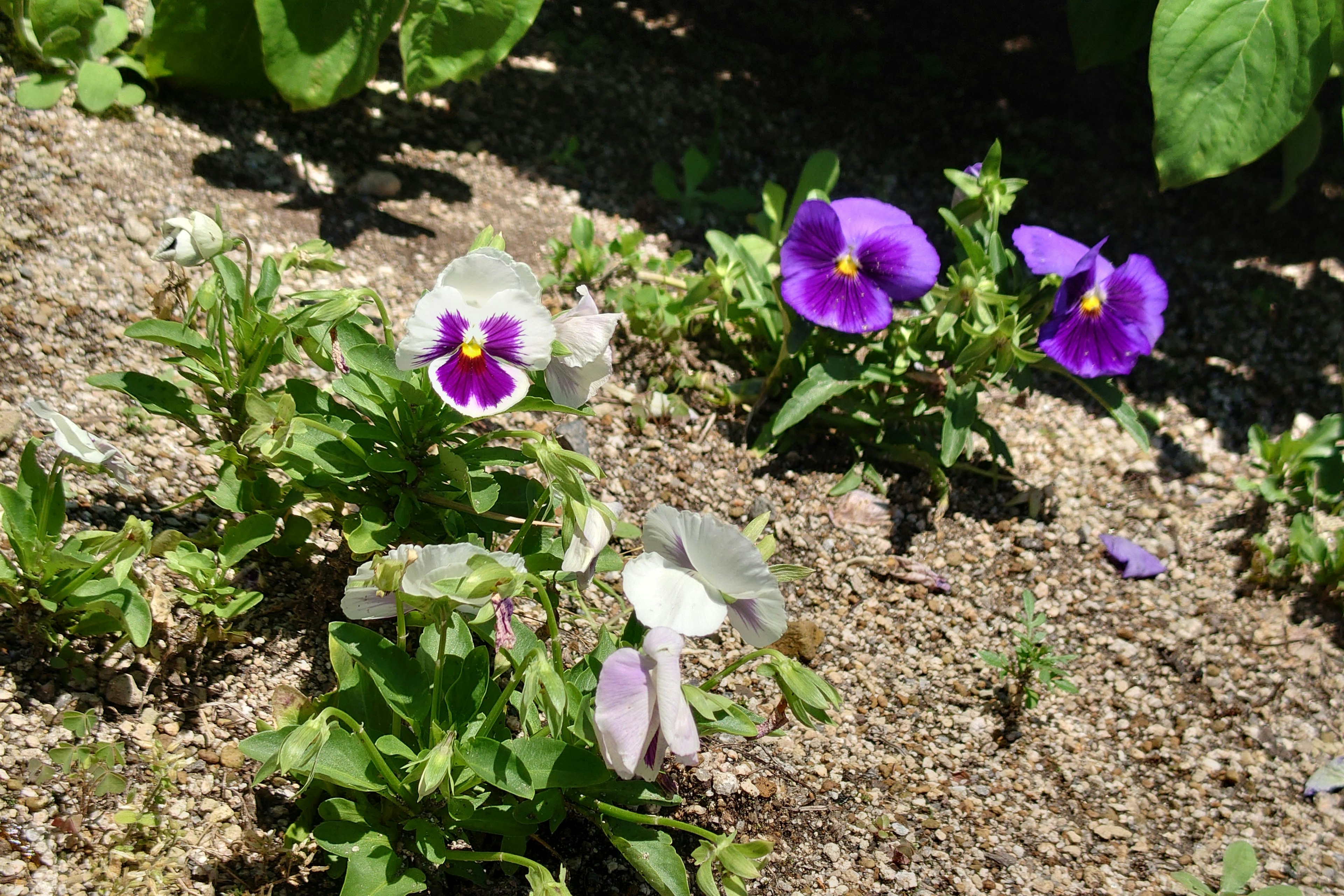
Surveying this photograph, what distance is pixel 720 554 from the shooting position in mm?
1257

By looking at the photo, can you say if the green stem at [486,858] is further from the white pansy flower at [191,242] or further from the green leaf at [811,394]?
the green leaf at [811,394]

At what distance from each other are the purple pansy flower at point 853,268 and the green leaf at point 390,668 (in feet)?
3.76

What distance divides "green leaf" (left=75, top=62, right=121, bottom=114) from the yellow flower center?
7.17ft

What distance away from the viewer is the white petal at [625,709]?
121cm

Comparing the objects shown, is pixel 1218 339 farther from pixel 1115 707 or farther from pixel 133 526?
pixel 133 526

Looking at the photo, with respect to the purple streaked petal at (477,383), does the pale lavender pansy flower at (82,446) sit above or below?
below

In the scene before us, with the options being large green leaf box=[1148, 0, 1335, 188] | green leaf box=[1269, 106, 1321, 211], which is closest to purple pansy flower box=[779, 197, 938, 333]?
large green leaf box=[1148, 0, 1335, 188]

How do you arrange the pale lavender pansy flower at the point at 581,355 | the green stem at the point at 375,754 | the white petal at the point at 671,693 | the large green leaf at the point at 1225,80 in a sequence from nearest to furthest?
the white petal at the point at 671,693, the green stem at the point at 375,754, the pale lavender pansy flower at the point at 581,355, the large green leaf at the point at 1225,80

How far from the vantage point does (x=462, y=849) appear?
1.43 m

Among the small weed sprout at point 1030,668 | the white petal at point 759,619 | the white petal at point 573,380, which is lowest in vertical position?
the white petal at point 759,619

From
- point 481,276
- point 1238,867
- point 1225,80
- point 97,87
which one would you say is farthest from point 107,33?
point 1238,867

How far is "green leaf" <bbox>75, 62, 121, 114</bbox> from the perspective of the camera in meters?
2.38

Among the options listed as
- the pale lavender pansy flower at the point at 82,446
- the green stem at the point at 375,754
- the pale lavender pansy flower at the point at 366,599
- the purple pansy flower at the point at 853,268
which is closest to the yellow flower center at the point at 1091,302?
the purple pansy flower at the point at 853,268

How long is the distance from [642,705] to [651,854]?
277 mm
